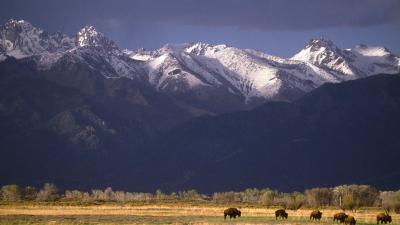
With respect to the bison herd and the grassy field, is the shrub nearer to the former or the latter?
the grassy field

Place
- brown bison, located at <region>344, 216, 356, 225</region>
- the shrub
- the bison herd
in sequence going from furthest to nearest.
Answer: the shrub < the bison herd < brown bison, located at <region>344, 216, 356, 225</region>

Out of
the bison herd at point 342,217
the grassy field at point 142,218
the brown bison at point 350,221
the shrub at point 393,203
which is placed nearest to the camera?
the brown bison at point 350,221

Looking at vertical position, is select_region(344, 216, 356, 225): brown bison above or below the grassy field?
below

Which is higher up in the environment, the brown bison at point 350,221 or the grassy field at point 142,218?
the grassy field at point 142,218

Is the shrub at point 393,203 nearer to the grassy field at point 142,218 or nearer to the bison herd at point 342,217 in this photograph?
the grassy field at point 142,218

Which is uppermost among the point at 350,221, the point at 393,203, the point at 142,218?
the point at 393,203

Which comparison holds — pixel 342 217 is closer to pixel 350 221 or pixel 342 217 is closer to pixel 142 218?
pixel 350 221

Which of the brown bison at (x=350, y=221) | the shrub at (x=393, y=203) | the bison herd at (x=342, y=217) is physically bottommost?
the brown bison at (x=350, y=221)

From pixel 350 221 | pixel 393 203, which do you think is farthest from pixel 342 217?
pixel 393 203

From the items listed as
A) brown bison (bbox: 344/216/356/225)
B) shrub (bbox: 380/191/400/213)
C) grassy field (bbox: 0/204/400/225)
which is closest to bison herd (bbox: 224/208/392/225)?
brown bison (bbox: 344/216/356/225)

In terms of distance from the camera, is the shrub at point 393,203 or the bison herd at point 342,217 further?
the shrub at point 393,203

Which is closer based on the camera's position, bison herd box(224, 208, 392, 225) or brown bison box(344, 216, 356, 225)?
brown bison box(344, 216, 356, 225)

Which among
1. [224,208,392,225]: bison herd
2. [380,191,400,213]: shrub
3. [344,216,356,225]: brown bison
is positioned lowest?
[344,216,356,225]: brown bison

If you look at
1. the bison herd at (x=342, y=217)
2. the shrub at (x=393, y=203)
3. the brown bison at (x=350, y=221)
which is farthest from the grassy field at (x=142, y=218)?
the shrub at (x=393, y=203)
